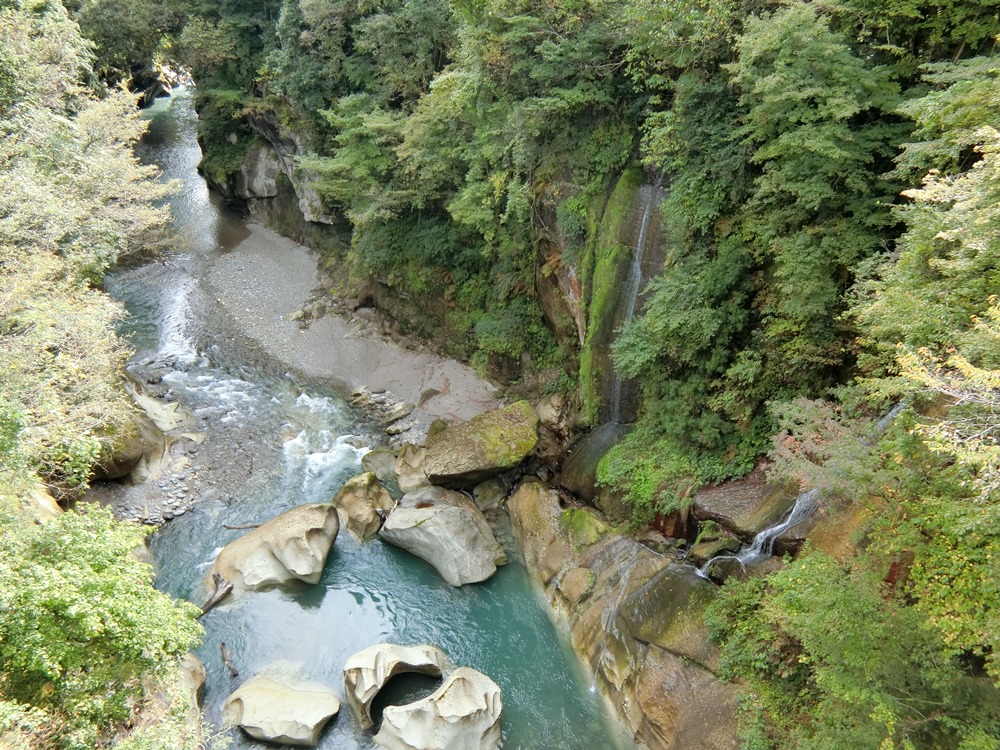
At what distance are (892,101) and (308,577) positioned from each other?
53.0 ft

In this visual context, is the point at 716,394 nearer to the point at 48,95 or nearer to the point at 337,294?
the point at 337,294

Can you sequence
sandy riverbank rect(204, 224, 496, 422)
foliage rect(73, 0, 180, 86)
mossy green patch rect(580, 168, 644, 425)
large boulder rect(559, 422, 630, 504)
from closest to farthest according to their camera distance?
1. mossy green patch rect(580, 168, 644, 425)
2. large boulder rect(559, 422, 630, 504)
3. sandy riverbank rect(204, 224, 496, 422)
4. foliage rect(73, 0, 180, 86)

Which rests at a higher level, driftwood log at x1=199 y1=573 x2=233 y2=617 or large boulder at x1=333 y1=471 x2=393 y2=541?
large boulder at x1=333 y1=471 x2=393 y2=541

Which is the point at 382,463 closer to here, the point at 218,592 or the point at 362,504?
the point at 362,504

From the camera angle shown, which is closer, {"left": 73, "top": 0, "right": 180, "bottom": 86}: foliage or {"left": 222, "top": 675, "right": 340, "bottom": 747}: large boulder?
{"left": 222, "top": 675, "right": 340, "bottom": 747}: large boulder

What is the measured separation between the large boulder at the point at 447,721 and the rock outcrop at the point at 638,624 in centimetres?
281

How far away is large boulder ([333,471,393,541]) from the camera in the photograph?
16.7 metres

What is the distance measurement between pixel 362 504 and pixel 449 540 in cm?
304

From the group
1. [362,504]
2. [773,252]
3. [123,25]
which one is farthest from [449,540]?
[123,25]

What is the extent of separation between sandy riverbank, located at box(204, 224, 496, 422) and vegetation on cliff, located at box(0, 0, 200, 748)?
229 inches

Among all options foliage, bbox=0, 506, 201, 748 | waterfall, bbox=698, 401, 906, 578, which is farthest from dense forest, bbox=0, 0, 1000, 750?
waterfall, bbox=698, 401, 906, 578

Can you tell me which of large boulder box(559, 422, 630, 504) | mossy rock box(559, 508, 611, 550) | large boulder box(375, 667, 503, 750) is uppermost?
large boulder box(559, 422, 630, 504)

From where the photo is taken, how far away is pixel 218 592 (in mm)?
14344

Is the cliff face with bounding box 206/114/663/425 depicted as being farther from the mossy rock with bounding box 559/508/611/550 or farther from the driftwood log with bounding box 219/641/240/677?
the driftwood log with bounding box 219/641/240/677
